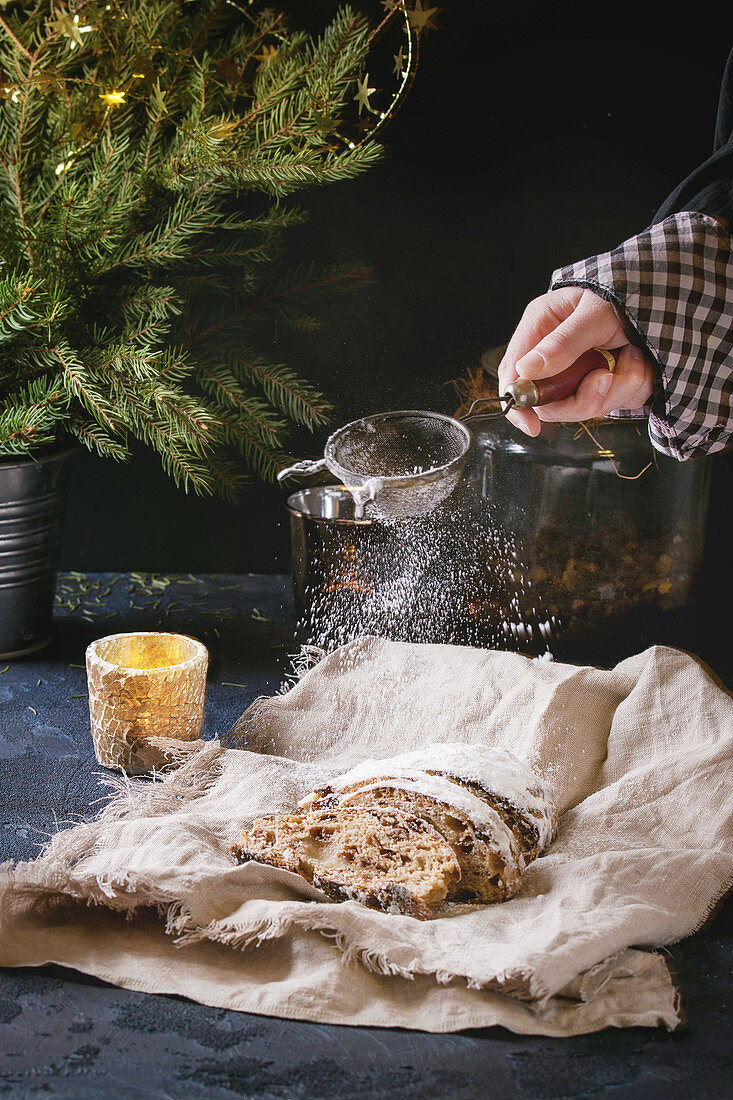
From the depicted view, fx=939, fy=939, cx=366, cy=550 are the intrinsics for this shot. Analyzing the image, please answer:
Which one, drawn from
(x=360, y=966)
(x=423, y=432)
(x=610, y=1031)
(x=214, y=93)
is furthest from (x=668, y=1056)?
(x=214, y=93)

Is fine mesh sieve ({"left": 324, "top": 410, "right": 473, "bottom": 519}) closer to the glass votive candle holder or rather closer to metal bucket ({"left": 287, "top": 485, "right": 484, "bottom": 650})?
metal bucket ({"left": 287, "top": 485, "right": 484, "bottom": 650})

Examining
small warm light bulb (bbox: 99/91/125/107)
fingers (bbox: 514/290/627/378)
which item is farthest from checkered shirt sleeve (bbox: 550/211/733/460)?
small warm light bulb (bbox: 99/91/125/107)

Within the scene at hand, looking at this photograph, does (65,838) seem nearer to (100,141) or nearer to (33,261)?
(33,261)

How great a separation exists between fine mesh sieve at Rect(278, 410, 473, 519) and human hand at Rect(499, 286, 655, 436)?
21cm

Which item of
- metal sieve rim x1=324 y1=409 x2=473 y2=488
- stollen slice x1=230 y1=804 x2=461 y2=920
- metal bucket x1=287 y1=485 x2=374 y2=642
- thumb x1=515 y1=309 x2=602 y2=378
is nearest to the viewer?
stollen slice x1=230 y1=804 x2=461 y2=920

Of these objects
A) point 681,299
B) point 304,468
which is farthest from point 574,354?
point 304,468

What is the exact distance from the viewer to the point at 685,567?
1.25 meters

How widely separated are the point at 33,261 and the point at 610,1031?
1.02 metres

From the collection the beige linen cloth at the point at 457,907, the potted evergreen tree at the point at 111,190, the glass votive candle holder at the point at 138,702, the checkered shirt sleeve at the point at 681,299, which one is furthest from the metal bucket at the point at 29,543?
the checkered shirt sleeve at the point at 681,299

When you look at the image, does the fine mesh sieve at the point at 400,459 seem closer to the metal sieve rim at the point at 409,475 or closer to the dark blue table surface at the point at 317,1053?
the metal sieve rim at the point at 409,475

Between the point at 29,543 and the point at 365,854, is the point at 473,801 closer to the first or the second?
the point at 365,854

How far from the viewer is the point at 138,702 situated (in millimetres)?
962

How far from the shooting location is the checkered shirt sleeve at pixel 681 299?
0.90m

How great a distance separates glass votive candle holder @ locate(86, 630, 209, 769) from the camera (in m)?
0.96
